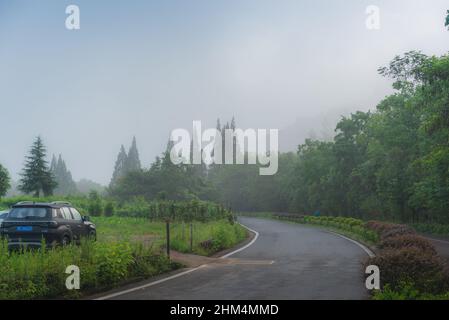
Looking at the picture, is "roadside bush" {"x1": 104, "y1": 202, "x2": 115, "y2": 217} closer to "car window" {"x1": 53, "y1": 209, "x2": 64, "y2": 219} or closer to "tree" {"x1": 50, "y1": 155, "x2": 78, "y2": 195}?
"car window" {"x1": 53, "y1": 209, "x2": 64, "y2": 219}

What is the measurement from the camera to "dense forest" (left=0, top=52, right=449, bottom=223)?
3184 centimetres

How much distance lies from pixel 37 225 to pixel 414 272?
10331mm

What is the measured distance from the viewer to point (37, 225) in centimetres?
1471

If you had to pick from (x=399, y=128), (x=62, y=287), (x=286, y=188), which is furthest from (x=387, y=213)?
(x=62, y=287)

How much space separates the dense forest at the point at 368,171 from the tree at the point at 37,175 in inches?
5.5

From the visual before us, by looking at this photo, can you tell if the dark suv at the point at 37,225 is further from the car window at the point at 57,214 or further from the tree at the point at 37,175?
the tree at the point at 37,175

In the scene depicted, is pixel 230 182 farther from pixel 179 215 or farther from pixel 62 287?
pixel 62 287

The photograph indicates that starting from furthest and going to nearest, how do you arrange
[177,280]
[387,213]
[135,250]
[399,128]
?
[387,213]
[399,128]
[135,250]
[177,280]

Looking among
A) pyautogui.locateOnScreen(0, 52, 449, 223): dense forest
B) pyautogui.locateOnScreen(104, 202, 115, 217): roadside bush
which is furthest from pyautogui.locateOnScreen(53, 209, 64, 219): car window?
pyautogui.locateOnScreen(104, 202, 115, 217): roadside bush

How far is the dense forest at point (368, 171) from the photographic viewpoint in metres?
31.8

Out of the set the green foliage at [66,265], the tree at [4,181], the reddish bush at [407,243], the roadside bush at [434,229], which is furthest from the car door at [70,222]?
the tree at [4,181]

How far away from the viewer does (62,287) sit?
33.8ft

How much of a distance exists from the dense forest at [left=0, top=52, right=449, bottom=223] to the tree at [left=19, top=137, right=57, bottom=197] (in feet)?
0.46
